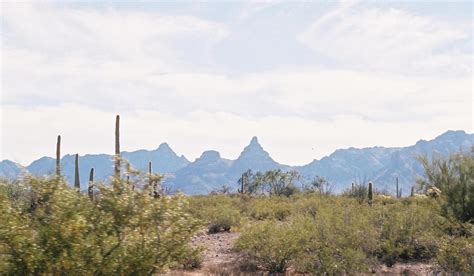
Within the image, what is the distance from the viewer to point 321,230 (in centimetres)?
1419

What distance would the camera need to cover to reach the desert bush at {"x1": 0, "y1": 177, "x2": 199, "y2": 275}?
21.2 feet

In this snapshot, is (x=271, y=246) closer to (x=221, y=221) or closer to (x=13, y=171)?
(x=13, y=171)

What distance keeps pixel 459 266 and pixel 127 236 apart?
8196 millimetres

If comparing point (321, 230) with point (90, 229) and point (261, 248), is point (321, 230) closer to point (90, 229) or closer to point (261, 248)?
point (261, 248)

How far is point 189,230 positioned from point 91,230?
1.24 metres

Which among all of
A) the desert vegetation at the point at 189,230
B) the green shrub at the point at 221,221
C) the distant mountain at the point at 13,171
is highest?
the distant mountain at the point at 13,171

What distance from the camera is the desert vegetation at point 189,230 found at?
652cm

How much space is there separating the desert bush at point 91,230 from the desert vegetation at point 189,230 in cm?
1

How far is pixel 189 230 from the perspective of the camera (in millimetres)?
7227

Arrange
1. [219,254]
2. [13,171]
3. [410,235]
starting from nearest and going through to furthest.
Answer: [13,171] → [410,235] → [219,254]

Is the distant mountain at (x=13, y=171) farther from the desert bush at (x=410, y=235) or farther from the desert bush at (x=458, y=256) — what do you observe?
the desert bush at (x=410, y=235)

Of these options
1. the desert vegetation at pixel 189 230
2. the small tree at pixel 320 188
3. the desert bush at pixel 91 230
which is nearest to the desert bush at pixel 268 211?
the desert vegetation at pixel 189 230

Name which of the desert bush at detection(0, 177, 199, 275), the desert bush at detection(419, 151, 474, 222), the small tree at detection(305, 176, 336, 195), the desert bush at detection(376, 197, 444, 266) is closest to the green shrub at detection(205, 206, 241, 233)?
the desert bush at detection(376, 197, 444, 266)

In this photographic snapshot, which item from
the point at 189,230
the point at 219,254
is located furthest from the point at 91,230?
the point at 219,254
